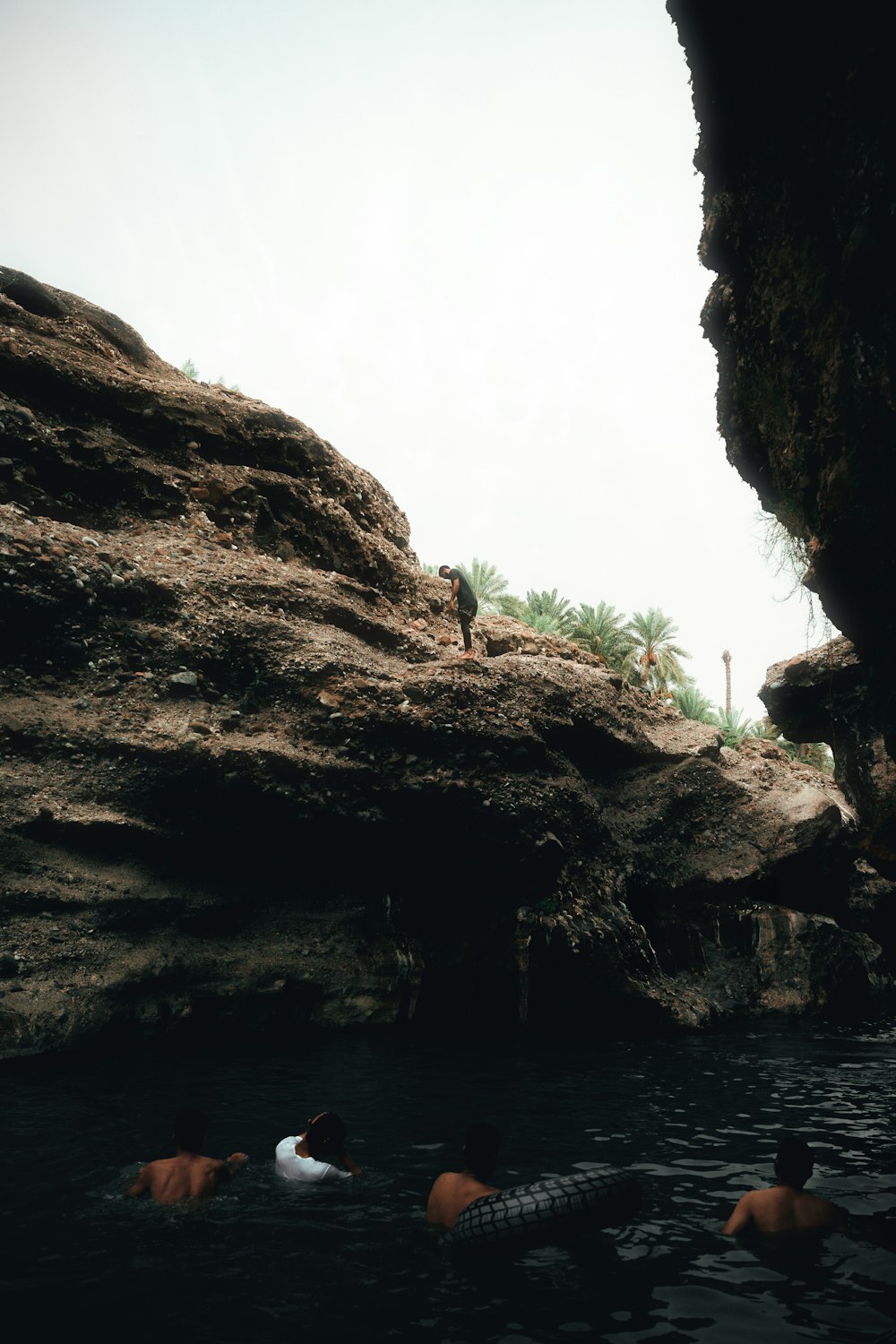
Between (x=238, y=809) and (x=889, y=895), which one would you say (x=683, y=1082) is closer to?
(x=238, y=809)

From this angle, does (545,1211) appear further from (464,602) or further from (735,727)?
(735,727)

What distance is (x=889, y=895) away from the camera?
91.2 feet

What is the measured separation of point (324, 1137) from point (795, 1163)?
4047 mm

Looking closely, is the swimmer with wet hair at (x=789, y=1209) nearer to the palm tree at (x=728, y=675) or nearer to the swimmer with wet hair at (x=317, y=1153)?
the swimmer with wet hair at (x=317, y=1153)

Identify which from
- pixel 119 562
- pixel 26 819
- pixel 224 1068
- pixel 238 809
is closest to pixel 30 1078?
pixel 224 1068

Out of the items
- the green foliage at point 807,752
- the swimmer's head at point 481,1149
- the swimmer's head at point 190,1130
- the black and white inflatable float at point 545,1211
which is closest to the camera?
the black and white inflatable float at point 545,1211

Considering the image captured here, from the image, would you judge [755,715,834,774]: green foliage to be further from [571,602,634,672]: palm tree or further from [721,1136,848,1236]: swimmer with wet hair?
[721,1136,848,1236]: swimmer with wet hair

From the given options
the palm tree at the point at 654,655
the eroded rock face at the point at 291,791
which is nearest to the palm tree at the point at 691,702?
the palm tree at the point at 654,655

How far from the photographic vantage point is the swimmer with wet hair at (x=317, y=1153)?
7.46m

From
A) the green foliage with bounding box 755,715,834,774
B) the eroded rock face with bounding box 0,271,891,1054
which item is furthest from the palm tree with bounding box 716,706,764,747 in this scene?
the eroded rock face with bounding box 0,271,891,1054

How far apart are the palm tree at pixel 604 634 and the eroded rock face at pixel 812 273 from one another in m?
42.3

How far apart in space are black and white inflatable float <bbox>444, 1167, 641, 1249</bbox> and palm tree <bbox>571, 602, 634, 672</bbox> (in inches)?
1941

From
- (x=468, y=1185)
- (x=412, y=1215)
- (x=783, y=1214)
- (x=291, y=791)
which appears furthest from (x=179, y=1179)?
(x=291, y=791)

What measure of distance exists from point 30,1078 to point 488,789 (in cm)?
1007
